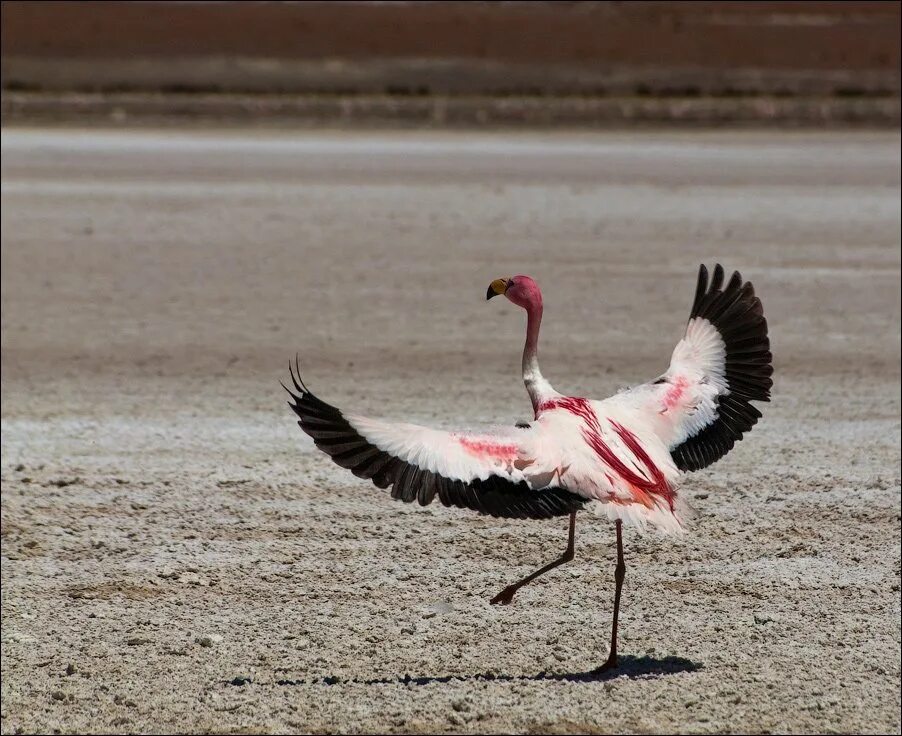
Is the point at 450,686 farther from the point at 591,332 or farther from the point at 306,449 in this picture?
the point at 591,332

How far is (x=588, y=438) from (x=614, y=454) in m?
0.03

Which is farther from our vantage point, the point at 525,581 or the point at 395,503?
the point at 395,503

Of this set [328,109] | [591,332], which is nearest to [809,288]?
[591,332]

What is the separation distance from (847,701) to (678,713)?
72 centimetres

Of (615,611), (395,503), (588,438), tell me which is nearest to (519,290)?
(588,438)

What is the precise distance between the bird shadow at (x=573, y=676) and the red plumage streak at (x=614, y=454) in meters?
4.02

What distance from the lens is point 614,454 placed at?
1.50 meters

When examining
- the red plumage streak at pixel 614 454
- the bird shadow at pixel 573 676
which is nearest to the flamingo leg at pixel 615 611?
the red plumage streak at pixel 614 454

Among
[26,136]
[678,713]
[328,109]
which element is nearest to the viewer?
[678,713]

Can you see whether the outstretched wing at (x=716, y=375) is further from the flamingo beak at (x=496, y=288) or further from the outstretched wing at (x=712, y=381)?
the flamingo beak at (x=496, y=288)

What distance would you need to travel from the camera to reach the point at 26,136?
109ft

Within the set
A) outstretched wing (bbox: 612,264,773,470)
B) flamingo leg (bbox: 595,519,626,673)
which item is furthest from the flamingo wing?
flamingo leg (bbox: 595,519,626,673)

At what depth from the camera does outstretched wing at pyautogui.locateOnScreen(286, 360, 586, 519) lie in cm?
152

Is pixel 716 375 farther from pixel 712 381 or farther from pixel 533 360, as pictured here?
pixel 533 360
